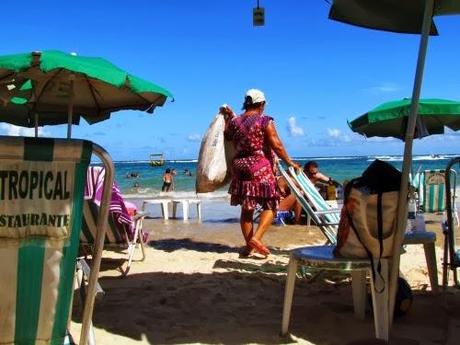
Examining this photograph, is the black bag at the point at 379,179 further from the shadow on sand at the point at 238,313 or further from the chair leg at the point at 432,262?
the chair leg at the point at 432,262

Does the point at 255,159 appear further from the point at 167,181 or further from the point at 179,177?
the point at 179,177

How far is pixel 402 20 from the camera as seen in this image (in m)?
4.10

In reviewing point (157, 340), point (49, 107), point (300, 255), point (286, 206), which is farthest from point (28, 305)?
point (286, 206)

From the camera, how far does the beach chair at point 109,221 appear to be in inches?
189

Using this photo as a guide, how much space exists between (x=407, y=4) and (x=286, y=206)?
666 cm

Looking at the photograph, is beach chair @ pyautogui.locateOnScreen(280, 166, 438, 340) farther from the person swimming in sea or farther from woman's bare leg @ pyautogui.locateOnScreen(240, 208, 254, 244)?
the person swimming in sea

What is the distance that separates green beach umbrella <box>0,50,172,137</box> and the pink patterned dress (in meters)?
1.03

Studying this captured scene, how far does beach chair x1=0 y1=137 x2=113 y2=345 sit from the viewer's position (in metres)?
2.27

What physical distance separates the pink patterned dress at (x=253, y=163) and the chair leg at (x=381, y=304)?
3.06m

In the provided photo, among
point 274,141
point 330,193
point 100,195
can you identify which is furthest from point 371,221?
point 330,193

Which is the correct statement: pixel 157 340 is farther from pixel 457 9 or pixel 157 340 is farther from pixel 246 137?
pixel 246 137

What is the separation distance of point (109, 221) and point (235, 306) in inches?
57.3

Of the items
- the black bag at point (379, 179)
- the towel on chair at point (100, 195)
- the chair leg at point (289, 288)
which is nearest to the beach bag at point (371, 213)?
the black bag at point (379, 179)

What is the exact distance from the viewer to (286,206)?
1034 centimetres
